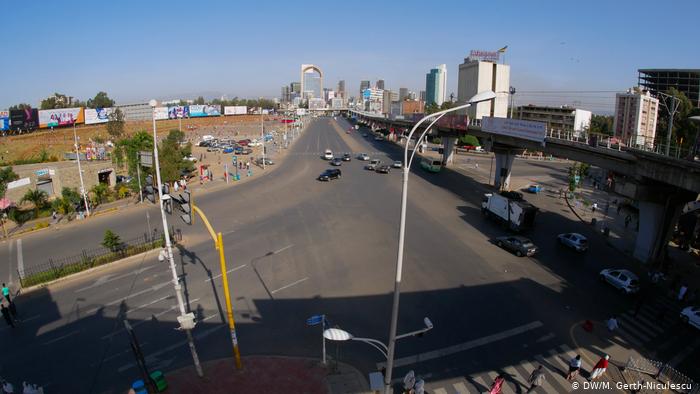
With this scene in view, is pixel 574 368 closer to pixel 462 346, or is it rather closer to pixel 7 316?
pixel 462 346

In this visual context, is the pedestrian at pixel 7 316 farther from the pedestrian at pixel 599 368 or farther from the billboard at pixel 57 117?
the billboard at pixel 57 117

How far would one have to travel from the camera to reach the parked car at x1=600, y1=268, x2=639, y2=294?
20516 mm

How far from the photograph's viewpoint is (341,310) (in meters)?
18.5

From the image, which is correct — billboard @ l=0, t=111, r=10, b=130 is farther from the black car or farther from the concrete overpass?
the concrete overpass

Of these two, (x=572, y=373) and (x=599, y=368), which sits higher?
(x=599, y=368)

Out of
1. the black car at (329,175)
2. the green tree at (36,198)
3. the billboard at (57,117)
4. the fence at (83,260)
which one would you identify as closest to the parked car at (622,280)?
the fence at (83,260)

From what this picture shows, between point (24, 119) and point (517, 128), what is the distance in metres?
115

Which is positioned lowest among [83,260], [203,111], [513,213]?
[83,260]

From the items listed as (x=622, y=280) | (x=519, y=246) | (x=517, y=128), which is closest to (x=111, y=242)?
(x=519, y=246)

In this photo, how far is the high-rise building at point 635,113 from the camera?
219 ft

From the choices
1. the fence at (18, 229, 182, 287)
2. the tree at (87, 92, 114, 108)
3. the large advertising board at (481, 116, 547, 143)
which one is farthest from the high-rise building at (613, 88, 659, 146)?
the tree at (87, 92, 114, 108)

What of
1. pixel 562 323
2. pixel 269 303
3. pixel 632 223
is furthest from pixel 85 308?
pixel 632 223

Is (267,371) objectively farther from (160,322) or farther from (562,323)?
(562,323)

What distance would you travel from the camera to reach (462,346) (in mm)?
15883
